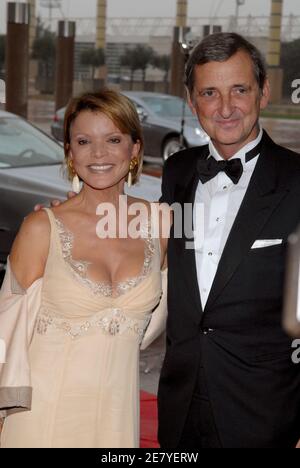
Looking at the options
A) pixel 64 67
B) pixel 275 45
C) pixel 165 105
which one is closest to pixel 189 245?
pixel 275 45

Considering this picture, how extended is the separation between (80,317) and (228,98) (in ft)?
2.18

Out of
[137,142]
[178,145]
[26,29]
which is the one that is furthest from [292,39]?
[137,142]

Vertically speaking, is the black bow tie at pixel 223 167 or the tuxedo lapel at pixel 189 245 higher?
the black bow tie at pixel 223 167

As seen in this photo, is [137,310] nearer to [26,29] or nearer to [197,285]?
[197,285]

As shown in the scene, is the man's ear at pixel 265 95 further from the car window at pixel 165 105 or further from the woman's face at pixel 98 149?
the car window at pixel 165 105

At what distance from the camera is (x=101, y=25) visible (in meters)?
10.7

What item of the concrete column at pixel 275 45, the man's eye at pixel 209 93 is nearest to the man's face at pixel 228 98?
the man's eye at pixel 209 93

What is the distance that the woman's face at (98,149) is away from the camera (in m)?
2.25

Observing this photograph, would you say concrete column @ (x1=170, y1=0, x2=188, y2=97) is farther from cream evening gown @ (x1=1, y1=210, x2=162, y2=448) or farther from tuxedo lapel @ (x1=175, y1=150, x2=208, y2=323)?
cream evening gown @ (x1=1, y1=210, x2=162, y2=448)

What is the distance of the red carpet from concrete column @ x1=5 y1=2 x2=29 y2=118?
475 cm

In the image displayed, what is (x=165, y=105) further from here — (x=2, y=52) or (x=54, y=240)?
(x=54, y=240)

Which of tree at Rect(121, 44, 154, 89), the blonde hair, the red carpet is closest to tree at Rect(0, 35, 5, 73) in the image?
tree at Rect(121, 44, 154, 89)

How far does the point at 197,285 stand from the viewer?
2.22 m

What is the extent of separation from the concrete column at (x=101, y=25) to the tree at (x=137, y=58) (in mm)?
426
